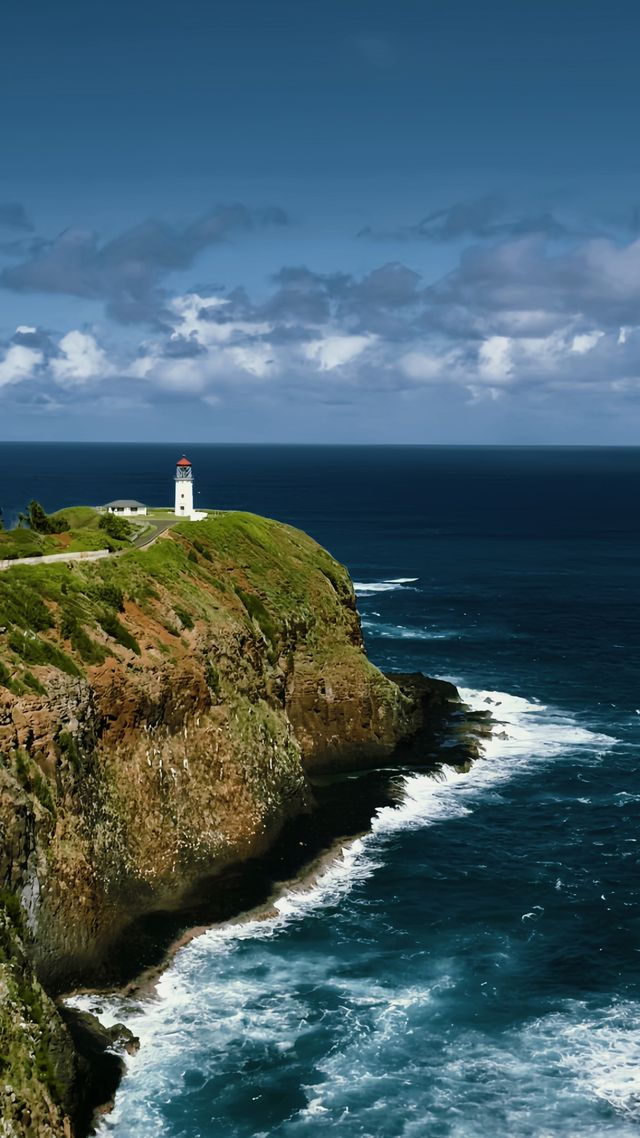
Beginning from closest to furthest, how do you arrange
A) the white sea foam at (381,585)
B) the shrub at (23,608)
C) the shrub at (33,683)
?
1. the shrub at (33,683)
2. the shrub at (23,608)
3. the white sea foam at (381,585)

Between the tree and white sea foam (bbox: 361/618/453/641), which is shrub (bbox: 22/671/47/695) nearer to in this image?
the tree

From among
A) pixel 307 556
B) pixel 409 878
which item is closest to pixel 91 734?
pixel 409 878

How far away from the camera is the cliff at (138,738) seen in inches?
1722

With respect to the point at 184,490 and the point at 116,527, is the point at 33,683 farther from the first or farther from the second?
the point at 184,490

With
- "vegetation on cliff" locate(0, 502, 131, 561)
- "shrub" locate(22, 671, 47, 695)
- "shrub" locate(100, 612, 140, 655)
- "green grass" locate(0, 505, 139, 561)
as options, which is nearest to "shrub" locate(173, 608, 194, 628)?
"shrub" locate(100, 612, 140, 655)

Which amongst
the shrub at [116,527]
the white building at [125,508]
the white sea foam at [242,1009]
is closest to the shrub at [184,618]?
the shrub at [116,527]

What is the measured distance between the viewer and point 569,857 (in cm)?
6078

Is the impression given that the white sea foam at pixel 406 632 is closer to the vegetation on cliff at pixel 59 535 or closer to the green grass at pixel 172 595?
the green grass at pixel 172 595

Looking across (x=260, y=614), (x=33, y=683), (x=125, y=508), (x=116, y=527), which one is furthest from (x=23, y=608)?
(x=125, y=508)

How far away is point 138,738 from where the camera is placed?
55812 millimetres

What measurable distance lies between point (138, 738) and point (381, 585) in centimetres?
8945

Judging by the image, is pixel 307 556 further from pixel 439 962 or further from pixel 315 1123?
pixel 315 1123

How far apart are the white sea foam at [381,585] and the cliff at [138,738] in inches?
2197

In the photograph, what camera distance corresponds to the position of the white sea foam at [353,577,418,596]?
452 ft
